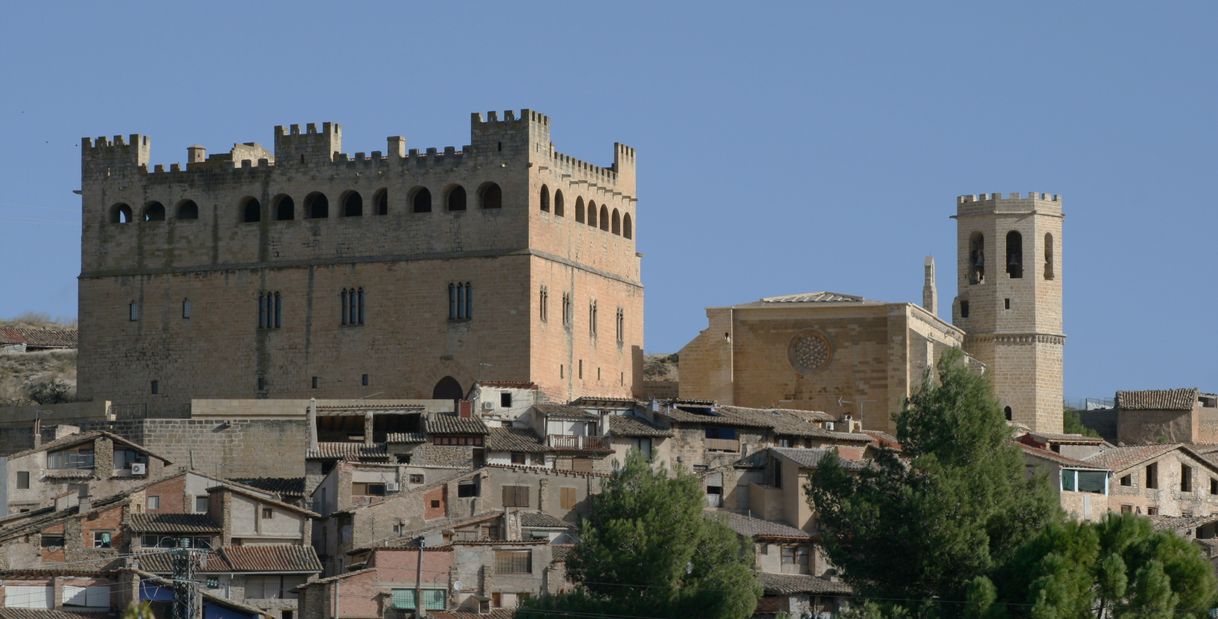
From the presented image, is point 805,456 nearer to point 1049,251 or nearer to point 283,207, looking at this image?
point 283,207

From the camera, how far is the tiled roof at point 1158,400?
94438mm

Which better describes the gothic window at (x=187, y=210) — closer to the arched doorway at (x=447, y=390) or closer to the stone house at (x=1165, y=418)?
the arched doorway at (x=447, y=390)

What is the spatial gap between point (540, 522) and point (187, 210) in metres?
19.1

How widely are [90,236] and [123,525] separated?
18503mm

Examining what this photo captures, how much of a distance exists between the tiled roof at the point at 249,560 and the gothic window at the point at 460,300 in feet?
48.2

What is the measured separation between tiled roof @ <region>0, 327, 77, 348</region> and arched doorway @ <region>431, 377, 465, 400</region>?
28279 millimetres

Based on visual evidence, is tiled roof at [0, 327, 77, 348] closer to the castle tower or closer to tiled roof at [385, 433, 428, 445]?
the castle tower

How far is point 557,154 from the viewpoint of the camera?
80438mm

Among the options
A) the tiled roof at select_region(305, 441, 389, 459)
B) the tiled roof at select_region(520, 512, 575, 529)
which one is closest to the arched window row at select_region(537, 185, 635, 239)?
the tiled roof at select_region(305, 441, 389, 459)

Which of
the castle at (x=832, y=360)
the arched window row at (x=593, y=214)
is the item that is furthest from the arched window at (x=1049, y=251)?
the arched window row at (x=593, y=214)

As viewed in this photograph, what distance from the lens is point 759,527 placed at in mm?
69125

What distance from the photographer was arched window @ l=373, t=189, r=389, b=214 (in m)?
80.2

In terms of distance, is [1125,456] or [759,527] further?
[1125,456]

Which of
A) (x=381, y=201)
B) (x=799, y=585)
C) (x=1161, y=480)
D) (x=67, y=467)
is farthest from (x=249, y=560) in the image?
(x=1161, y=480)
